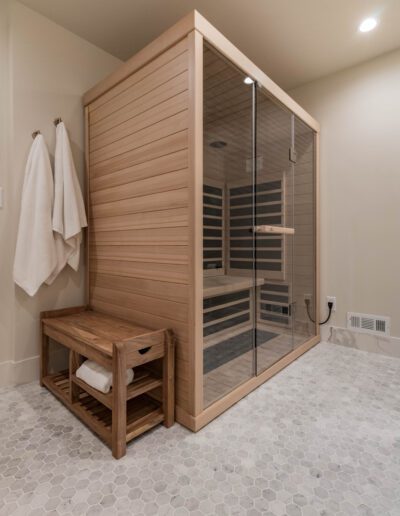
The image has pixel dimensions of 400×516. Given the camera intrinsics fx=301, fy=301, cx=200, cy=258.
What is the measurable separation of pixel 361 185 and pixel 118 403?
2305 mm

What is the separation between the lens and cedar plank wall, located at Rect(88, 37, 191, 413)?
1.41 meters

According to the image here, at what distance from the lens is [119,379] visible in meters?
1.19

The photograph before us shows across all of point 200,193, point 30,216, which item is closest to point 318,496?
point 200,193

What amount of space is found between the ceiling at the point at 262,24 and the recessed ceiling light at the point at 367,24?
0.03 metres

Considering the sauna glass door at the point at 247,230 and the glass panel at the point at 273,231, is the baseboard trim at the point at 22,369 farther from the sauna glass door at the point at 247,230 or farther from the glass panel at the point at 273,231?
the glass panel at the point at 273,231

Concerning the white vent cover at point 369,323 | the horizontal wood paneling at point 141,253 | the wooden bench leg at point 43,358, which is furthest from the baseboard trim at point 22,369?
the white vent cover at point 369,323

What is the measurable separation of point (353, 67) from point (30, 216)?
8.66 feet

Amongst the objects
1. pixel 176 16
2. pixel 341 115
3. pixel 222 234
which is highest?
pixel 176 16

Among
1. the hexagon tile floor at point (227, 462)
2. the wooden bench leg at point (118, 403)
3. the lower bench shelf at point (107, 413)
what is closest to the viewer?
the hexagon tile floor at point (227, 462)

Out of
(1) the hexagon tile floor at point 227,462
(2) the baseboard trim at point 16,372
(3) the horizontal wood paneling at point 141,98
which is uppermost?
(3) the horizontal wood paneling at point 141,98

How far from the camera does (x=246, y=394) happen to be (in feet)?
5.46

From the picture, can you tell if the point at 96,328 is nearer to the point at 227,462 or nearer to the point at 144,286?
the point at 144,286

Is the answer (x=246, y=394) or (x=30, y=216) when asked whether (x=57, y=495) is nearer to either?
(x=246, y=394)

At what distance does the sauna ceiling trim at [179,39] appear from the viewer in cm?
135
